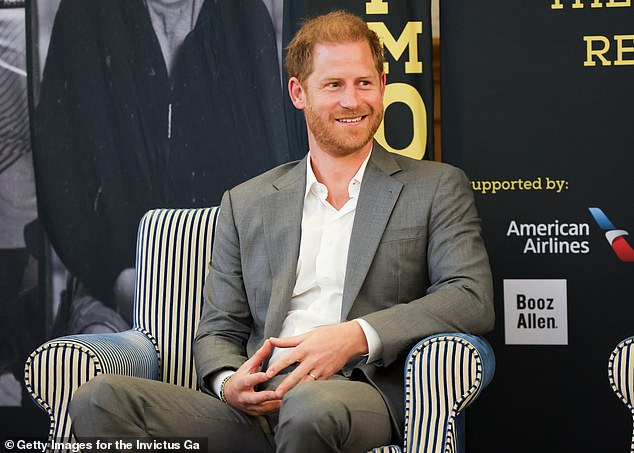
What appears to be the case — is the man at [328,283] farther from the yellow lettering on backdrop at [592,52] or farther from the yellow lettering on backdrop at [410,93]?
the yellow lettering on backdrop at [592,52]

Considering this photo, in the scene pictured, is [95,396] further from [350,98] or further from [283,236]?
[350,98]

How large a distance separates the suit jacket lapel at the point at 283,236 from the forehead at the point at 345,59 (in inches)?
12.3

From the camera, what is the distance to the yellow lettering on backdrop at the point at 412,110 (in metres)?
3.50

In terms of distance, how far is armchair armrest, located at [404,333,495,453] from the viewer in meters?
2.17

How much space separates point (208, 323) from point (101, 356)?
0.33 m

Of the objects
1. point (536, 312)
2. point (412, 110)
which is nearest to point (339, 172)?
point (412, 110)

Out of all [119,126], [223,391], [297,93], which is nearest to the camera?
[223,391]

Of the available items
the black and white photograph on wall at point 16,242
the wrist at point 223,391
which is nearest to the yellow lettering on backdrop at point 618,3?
the wrist at point 223,391

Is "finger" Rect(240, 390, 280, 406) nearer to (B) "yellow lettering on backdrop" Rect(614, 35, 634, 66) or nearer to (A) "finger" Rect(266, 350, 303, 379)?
(A) "finger" Rect(266, 350, 303, 379)

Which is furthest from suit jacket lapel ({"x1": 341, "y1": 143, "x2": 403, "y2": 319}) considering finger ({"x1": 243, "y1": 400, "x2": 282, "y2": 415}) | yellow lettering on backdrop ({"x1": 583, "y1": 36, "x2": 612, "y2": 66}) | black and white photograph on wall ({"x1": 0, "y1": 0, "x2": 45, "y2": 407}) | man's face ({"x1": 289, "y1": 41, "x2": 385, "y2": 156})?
black and white photograph on wall ({"x1": 0, "y1": 0, "x2": 45, "y2": 407})

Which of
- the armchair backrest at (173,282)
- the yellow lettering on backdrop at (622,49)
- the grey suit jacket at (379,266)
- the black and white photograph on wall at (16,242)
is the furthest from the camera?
the black and white photograph on wall at (16,242)

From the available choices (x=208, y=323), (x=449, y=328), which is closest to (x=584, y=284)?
(x=449, y=328)

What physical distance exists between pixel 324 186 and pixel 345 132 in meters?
0.18

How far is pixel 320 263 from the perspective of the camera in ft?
8.50
